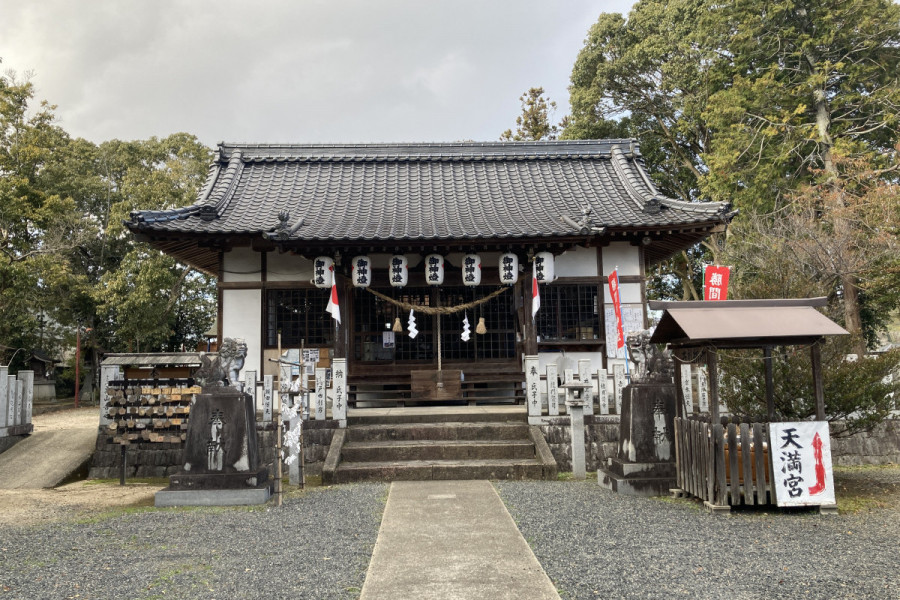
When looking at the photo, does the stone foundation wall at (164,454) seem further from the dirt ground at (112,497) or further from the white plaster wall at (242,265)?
the white plaster wall at (242,265)

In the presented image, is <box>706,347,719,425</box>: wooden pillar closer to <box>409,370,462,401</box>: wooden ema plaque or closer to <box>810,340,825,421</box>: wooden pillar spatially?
<box>810,340,825,421</box>: wooden pillar

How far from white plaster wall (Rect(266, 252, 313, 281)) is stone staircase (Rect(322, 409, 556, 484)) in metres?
4.11

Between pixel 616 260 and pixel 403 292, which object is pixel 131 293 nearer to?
pixel 403 292

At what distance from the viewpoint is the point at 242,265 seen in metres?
13.6

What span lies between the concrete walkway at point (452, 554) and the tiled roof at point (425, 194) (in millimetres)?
6242

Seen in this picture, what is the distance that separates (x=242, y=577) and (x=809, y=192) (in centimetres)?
1665

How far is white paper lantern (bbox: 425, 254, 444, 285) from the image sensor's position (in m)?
12.8

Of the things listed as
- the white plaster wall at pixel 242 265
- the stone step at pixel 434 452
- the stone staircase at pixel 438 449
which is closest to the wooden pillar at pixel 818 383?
the stone staircase at pixel 438 449

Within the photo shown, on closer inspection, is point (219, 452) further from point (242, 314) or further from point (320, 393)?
point (242, 314)

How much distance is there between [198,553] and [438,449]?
4.77 m

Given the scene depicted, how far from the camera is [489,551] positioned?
17.5ft

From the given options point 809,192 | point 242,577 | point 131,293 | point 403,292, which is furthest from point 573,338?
point 131,293

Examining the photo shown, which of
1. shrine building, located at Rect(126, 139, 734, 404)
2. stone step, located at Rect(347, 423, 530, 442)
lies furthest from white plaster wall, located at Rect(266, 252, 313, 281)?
stone step, located at Rect(347, 423, 530, 442)

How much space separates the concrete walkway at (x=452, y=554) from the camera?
14.4 feet
